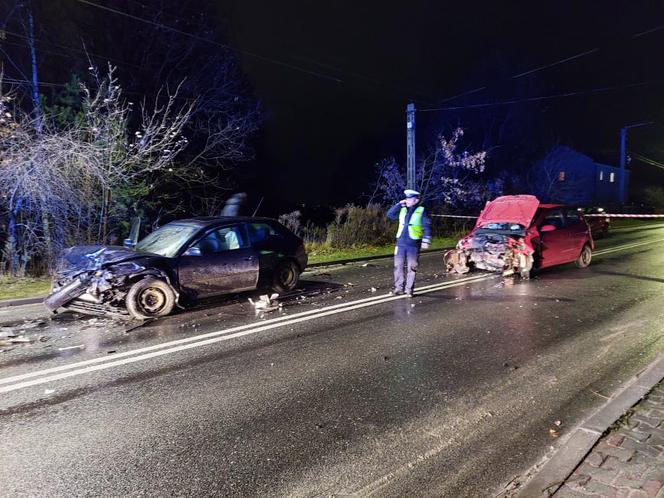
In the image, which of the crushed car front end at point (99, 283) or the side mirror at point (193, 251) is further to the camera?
the side mirror at point (193, 251)

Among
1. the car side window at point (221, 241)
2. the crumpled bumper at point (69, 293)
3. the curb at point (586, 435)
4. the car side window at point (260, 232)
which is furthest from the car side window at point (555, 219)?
the crumpled bumper at point (69, 293)

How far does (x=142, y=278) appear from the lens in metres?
7.14

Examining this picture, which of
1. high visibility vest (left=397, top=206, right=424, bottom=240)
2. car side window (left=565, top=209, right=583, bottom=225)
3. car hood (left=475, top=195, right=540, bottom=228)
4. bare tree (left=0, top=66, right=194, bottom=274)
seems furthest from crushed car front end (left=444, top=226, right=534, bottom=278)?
bare tree (left=0, top=66, right=194, bottom=274)

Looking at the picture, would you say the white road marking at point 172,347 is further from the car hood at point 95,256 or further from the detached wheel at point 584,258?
the detached wheel at point 584,258

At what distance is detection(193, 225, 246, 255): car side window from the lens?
25.8 ft

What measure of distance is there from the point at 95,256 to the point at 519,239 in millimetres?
8059

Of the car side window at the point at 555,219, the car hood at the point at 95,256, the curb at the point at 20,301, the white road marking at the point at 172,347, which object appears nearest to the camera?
the white road marking at the point at 172,347

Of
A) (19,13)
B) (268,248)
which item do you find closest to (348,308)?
(268,248)

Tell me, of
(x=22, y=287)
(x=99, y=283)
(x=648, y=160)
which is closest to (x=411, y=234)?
(x=99, y=283)

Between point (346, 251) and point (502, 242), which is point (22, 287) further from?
point (502, 242)

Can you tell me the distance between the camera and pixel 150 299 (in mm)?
7188

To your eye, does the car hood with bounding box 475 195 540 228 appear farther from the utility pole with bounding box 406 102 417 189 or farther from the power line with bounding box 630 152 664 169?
the power line with bounding box 630 152 664 169

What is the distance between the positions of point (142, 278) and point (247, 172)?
17.5 m

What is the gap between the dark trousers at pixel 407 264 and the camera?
8.59m
